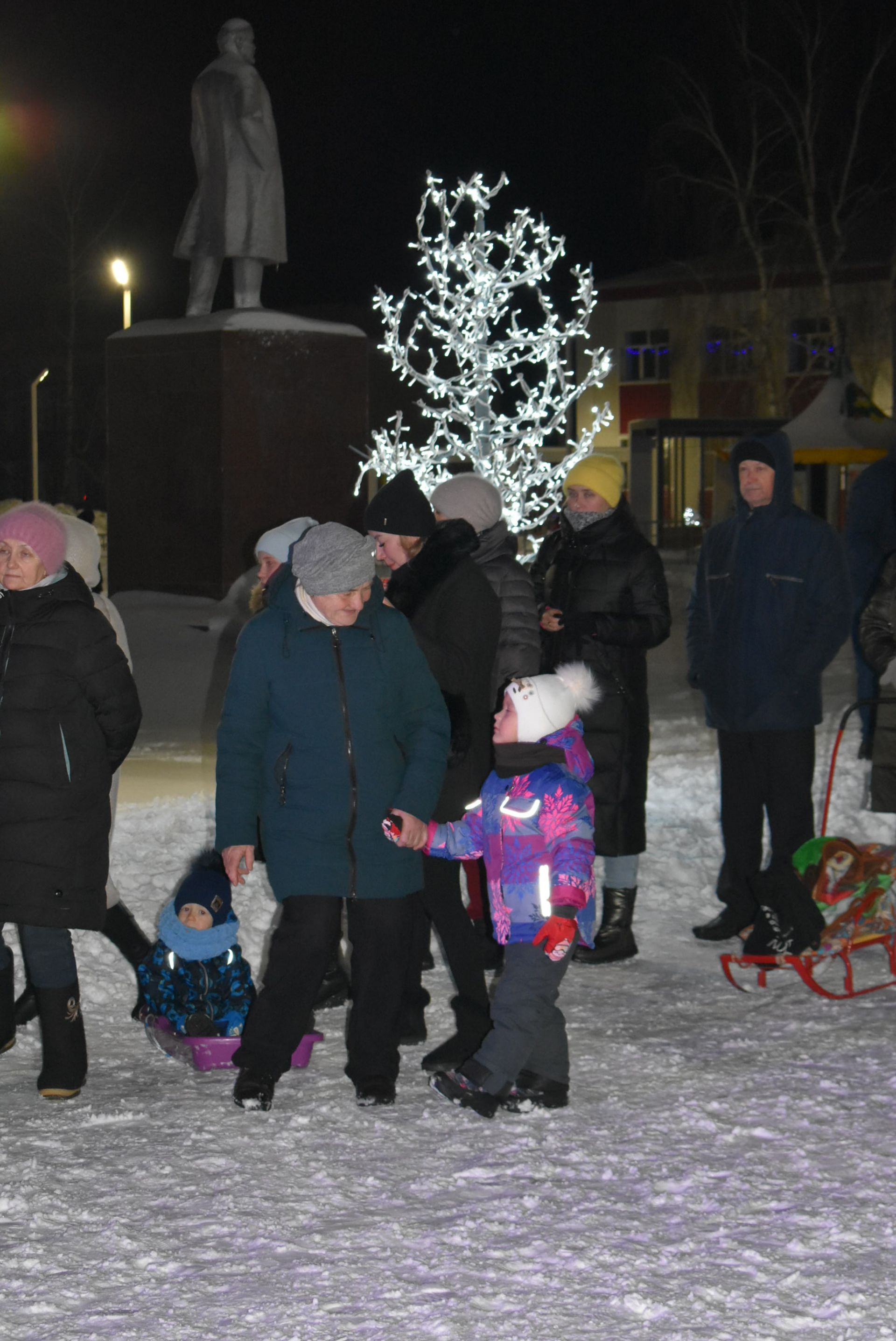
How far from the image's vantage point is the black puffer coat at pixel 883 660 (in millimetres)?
5781

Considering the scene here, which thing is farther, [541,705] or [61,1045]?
[61,1045]

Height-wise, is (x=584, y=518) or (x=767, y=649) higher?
(x=584, y=518)

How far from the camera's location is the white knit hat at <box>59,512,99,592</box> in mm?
5035

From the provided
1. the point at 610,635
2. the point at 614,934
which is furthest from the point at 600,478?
the point at 614,934

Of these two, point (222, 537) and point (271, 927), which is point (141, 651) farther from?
point (271, 927)

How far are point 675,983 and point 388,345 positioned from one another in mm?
15746

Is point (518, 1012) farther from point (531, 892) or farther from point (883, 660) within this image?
point (883, 660)

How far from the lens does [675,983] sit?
5703 mm

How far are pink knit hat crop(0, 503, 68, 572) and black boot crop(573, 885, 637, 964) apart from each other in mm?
2451

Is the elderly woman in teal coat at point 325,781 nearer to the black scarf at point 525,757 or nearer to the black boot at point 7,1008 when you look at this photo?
the black scarf at point 525,757

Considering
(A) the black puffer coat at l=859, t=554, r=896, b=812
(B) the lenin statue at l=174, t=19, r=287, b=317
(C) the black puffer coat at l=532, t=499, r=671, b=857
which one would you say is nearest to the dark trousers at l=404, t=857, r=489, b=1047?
(C) the black puffer coat at l=532, t=499, r=671, b=857

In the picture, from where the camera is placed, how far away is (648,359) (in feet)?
169

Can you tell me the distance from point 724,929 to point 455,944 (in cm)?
167

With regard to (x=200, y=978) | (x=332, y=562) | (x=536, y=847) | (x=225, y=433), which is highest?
(x=225, y=433)
